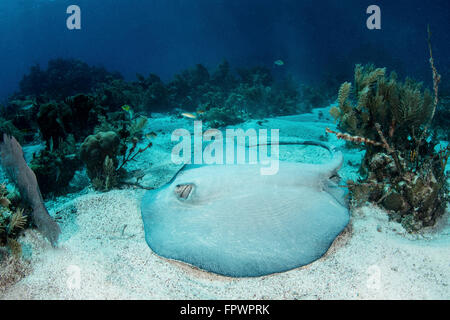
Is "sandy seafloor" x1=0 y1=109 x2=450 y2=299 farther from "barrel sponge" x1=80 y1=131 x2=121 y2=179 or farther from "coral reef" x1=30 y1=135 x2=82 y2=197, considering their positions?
"coral reef" x1=30 y1=135 x2=82 y2=197

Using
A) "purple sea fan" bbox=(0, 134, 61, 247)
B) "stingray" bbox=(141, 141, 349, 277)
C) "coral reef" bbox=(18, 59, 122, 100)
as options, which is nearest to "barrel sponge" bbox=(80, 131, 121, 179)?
"purple sea fan" bbox=(0, 134, 61, 247)

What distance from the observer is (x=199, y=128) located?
32.8ft

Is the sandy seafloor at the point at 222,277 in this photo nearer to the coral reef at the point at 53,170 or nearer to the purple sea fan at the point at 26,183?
the purple sea fan at the point at 26,183

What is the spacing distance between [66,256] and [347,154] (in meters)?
6.91

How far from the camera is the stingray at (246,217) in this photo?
7.07 feet

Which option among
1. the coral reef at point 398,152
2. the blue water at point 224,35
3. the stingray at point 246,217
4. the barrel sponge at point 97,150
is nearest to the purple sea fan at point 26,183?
the stingray at point 246,217

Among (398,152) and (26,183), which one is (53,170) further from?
(398,152)

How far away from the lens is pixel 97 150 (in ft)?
15.2

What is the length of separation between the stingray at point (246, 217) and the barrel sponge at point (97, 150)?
2023 mm

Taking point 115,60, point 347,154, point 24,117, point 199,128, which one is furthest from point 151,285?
point 115,60

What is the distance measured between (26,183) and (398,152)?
17.7 ft

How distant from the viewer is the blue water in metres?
38.8

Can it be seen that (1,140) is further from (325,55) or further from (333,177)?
(325,55)

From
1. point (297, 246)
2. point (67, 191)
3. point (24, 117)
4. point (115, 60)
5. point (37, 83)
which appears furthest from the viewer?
point (115, 60)
